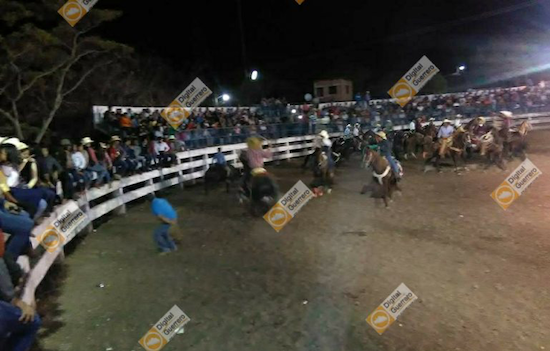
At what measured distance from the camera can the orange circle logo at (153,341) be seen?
556 centimetres

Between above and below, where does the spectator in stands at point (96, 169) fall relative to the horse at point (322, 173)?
above

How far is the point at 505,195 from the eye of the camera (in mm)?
12805

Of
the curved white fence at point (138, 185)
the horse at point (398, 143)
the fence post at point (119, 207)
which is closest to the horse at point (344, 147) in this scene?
the horse at point (398, 143)

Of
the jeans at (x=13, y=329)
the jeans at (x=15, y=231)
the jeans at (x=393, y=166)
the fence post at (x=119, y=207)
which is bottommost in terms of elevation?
the fence post at (x=119, y=207)

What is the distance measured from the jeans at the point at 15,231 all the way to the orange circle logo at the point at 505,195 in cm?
1057

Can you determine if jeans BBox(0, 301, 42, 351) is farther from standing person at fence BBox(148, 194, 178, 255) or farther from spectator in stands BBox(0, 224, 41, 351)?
standing person at fence BBox(148, 194, 178, 255)

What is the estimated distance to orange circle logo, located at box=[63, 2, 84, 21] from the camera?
17422 millimetres

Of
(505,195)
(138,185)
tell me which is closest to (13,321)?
(138,185)

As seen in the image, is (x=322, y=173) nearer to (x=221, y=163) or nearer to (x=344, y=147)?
(x=221, y=163)

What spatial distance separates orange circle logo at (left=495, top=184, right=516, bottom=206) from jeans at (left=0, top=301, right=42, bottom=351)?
10.9m

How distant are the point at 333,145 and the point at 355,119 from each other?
552 cm

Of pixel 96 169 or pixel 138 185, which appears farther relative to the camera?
pixel 138 185

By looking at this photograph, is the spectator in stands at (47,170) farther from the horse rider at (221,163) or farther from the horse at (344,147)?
the horse at (344,147)

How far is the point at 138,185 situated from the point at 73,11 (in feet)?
24.7
